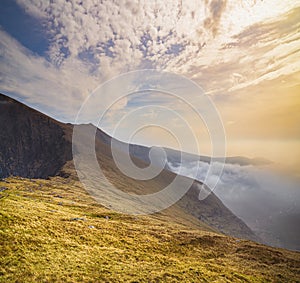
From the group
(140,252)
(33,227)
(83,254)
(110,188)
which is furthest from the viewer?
(110,188)

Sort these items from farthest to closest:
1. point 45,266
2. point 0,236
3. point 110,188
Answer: point 110,188 < point 0,236 < point 45,266

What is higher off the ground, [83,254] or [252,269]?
[252,269]

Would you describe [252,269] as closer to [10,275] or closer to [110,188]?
[10,275]

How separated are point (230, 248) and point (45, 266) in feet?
134

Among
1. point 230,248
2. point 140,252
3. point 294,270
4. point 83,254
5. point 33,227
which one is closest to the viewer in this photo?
point 83,254

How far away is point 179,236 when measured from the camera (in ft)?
163

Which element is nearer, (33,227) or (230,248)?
→ (33,227)

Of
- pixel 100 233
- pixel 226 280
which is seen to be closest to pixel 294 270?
pixel 226 280

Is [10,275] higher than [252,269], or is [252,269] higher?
[252,269]

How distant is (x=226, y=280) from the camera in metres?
26.5

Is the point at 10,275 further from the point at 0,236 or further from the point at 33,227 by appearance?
the point at 33,227

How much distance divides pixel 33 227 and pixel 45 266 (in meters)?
8.98

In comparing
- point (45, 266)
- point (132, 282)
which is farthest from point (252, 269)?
point (45, 266)

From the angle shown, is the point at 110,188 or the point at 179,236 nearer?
the point at 179,236
